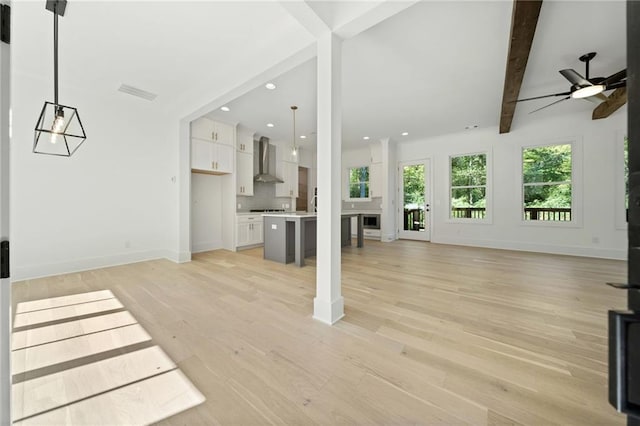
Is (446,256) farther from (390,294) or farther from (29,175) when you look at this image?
(29,175)

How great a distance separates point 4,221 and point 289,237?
374cm

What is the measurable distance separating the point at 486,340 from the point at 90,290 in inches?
164

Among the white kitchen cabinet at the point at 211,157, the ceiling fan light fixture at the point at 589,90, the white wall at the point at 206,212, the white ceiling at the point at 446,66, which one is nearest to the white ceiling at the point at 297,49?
the white ceiling at the point at 446,66

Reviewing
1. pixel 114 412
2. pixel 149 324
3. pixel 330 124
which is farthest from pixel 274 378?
pixel 330 124

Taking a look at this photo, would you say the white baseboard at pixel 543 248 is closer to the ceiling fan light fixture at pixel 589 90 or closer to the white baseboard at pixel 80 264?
the ceiling fan light fixture at pixel 589 90

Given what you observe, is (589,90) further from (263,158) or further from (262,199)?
(262,199)

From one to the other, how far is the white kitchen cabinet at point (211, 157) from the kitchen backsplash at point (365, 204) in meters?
3.93

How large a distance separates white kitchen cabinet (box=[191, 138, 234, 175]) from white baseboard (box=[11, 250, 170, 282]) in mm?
1772

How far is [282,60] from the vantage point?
2527 millimetres

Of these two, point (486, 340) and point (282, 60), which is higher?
point (282, 60)

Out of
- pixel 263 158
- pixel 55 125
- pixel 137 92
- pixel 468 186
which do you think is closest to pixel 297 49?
pixel 55 125

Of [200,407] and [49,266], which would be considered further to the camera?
[49,266]

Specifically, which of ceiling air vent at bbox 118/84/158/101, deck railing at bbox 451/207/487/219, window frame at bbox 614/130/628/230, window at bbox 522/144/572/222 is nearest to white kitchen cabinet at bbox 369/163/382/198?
deck railing at bbox 451/207/487/219

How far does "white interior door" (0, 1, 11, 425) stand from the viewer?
605 millimetres
